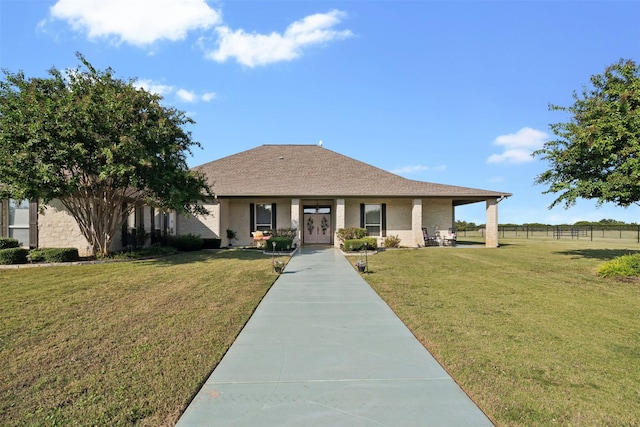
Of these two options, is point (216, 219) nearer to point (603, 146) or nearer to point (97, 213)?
point (97, 213)

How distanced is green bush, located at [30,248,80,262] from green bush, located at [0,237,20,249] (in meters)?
1.07

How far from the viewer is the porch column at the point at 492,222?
65.0 ft

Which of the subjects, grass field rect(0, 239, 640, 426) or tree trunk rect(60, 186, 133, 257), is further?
tree trunk rect(60, 186, 133, 257)

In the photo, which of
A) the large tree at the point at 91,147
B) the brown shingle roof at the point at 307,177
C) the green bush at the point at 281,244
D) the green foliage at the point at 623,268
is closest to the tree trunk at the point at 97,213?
the large tree at the point at 91,147

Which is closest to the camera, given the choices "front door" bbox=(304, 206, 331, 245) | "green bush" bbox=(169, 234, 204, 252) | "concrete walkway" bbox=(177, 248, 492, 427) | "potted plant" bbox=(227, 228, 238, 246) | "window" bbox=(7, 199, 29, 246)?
"concrete walkway" bbox=(177, 248, 492, 427)

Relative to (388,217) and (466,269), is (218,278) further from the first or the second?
(388,217)

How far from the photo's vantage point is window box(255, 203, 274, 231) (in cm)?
Answer: 2062

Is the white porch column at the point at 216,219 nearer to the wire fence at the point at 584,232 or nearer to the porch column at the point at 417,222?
the porch column at the point at 417,222

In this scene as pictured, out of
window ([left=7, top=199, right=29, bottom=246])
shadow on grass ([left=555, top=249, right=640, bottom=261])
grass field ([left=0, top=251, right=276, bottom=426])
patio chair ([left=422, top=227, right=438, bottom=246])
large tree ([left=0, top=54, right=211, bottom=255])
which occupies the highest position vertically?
large tree ([left=0, top=54, right=211, bottom=255])

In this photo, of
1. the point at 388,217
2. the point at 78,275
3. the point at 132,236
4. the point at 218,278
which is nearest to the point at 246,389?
the point at 218,278

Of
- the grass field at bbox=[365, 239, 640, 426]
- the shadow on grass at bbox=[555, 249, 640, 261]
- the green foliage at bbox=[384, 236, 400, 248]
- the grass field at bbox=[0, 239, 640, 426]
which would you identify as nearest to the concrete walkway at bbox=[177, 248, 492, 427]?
the grass field at bbox=[0, 239, 640, 426]

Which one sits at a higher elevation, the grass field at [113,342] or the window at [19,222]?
the window at [19,222]

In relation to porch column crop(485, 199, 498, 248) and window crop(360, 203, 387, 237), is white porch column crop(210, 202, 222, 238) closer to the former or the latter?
window crop(360, 203, 387, 237)

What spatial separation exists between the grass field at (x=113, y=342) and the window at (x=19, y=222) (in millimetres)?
5251
